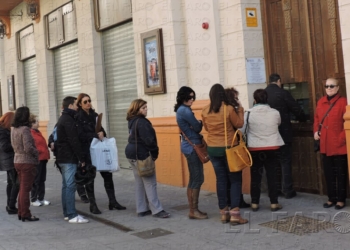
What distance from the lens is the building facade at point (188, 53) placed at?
7258 millimetres

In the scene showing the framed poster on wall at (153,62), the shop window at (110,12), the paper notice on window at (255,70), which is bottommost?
the paper notice on window at (255,70)

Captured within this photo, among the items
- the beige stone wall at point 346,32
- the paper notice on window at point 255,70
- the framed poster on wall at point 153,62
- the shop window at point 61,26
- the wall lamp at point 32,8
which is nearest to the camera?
the beige stone wall at point 346,32

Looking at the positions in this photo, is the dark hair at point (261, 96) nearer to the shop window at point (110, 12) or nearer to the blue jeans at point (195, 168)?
the blue jeans at point (195, 168)

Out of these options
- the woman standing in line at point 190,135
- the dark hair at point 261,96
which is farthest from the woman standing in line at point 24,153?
the dark hair at point 261,96

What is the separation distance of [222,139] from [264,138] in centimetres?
68

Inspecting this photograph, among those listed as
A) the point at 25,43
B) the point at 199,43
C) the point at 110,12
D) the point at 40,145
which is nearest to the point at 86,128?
the point at 40,145

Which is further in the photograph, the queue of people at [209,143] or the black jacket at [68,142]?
the black jacket at [68,142]

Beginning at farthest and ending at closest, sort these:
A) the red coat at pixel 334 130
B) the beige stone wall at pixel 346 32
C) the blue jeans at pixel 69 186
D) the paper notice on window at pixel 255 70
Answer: the paper notice on window at pixel 255 70, the blue jeans at pixel 69 186, the red coat at pixel 334 130, the beige stone wall at pixel 346 32

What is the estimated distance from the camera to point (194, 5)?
8.66 meters

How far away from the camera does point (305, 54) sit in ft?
24.2

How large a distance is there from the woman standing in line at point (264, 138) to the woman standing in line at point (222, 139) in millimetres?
441

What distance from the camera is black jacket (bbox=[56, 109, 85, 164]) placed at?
6.65 m

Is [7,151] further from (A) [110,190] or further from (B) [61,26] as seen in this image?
(B) [61,26]

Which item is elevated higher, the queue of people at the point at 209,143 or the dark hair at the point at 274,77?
the dark hair at the point at 274,77
